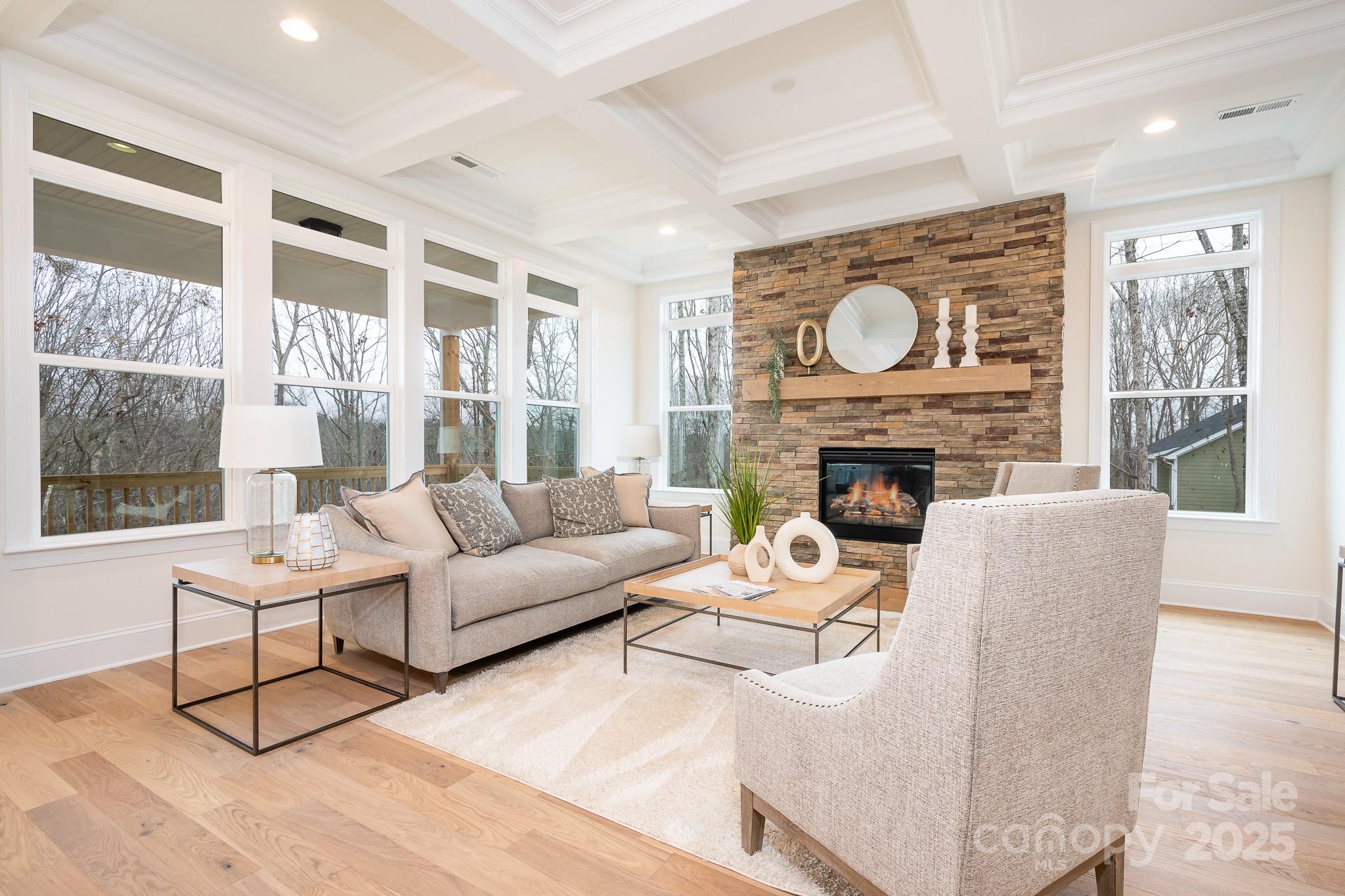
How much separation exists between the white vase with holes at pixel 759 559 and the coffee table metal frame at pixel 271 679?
1458 millimetres

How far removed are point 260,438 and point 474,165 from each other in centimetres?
245

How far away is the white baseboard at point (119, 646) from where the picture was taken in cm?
278

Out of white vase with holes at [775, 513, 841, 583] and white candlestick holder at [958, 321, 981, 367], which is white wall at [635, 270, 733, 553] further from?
white vase with holes at [775, 513, 841, 583]

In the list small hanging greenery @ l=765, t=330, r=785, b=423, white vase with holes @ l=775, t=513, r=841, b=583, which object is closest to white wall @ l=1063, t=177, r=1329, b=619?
small hanging greenery @ l=765, t=330, r=785, b=423

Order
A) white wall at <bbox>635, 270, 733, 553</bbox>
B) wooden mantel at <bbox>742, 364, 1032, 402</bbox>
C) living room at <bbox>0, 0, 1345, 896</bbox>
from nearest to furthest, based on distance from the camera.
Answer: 1. living room at <bbox>0, 0, 1345, 896</bbox>
2. wooden mantel at <bbox>742, 364, 1032, 402</bbox>
3. white wall at <bbox>635, 270, 733, 553</bbox>

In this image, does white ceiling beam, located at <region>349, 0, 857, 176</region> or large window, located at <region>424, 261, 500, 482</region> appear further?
large window, located at <region>424, 261, 500, 482</region>

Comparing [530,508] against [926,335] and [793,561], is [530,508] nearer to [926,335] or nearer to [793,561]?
[793,561]

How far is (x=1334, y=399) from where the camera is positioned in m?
3.83

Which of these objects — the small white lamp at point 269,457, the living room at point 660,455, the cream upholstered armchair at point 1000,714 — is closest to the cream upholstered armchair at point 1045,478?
the living room at point 660,455

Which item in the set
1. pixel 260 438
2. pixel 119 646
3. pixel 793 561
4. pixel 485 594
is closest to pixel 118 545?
pixel 119 646

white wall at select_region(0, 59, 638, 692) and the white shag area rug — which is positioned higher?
white wall at select_region(0, 59, 638, 692)

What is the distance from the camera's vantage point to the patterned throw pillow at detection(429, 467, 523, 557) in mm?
3350

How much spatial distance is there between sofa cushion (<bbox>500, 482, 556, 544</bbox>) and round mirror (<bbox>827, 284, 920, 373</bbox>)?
254 cm

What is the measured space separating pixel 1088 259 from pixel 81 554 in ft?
19.9
